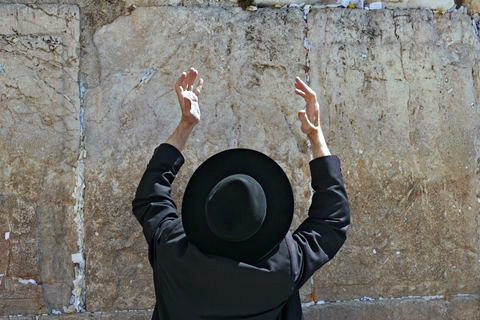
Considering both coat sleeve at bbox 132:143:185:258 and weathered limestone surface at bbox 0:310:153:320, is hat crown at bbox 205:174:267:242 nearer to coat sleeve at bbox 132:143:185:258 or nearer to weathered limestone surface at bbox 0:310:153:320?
coat sleeve at bbox 132:143:185:258

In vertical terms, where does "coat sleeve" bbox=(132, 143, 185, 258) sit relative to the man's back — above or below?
above

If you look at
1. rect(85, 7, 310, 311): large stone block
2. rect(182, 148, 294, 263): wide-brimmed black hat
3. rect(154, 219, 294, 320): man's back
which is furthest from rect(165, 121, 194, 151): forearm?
rect(85, 7, 310, 311): large stone block

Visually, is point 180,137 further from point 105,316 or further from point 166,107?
point 105,316

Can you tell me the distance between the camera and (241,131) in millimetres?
3926

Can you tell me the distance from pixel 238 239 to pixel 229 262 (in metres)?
0.12

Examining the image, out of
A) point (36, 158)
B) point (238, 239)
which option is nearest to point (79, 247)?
point (36, 158)

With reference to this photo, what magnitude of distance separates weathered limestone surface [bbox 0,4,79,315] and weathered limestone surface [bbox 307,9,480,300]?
4.78 ft

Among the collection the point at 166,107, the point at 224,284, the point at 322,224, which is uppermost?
the point at 166,107

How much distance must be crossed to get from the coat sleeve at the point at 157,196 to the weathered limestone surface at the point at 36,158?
1096 millimetres

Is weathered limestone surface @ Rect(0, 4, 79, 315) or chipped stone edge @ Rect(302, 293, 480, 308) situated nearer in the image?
weathered limestone surface @ Rect(0, 4, 79, 315)

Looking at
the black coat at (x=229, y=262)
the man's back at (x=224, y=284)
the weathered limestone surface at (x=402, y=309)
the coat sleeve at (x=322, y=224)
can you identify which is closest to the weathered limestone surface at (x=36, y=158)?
the black coat at (x=229, y=262)

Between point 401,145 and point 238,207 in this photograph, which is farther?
point 401,145

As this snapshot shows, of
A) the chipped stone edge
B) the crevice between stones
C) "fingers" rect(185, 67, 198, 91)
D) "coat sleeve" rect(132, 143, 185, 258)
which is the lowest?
the chipped stone edge

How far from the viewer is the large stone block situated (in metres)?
3.80
